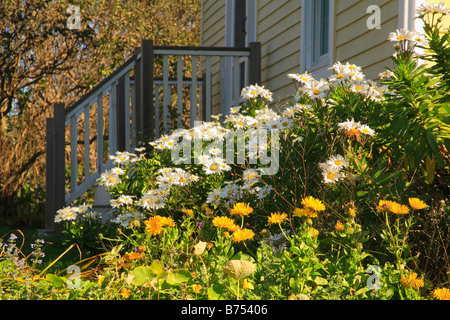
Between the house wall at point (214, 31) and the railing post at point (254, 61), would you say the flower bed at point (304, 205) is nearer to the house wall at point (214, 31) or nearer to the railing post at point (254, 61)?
the railing post at point (254, 61)

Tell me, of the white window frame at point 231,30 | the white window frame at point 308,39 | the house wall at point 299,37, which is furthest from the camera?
the white window frame at point 231,30

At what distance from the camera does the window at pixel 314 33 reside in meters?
5.80

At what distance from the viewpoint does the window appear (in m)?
5.80

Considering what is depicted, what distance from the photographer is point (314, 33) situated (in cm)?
595

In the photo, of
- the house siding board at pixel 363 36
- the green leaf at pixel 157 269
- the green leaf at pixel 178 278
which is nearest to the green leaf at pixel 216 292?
the green leaf at pixel 178 278

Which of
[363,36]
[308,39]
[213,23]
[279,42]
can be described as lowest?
[363,36]

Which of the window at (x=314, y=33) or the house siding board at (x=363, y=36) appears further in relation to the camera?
the window at (x=314, y=33)

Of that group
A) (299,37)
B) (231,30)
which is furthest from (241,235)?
(231,30)

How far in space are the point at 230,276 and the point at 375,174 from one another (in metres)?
1.11

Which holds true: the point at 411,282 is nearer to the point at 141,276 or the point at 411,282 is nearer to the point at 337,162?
the point at 337,162

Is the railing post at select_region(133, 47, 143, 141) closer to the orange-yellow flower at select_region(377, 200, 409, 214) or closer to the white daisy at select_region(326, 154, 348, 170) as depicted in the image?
the white daisy at select_region(326, 154, 348, 170)

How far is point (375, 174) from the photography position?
2.92m

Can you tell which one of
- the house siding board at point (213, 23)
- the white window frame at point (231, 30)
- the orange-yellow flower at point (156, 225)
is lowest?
the orange-yellow flower at point (156, 225)
